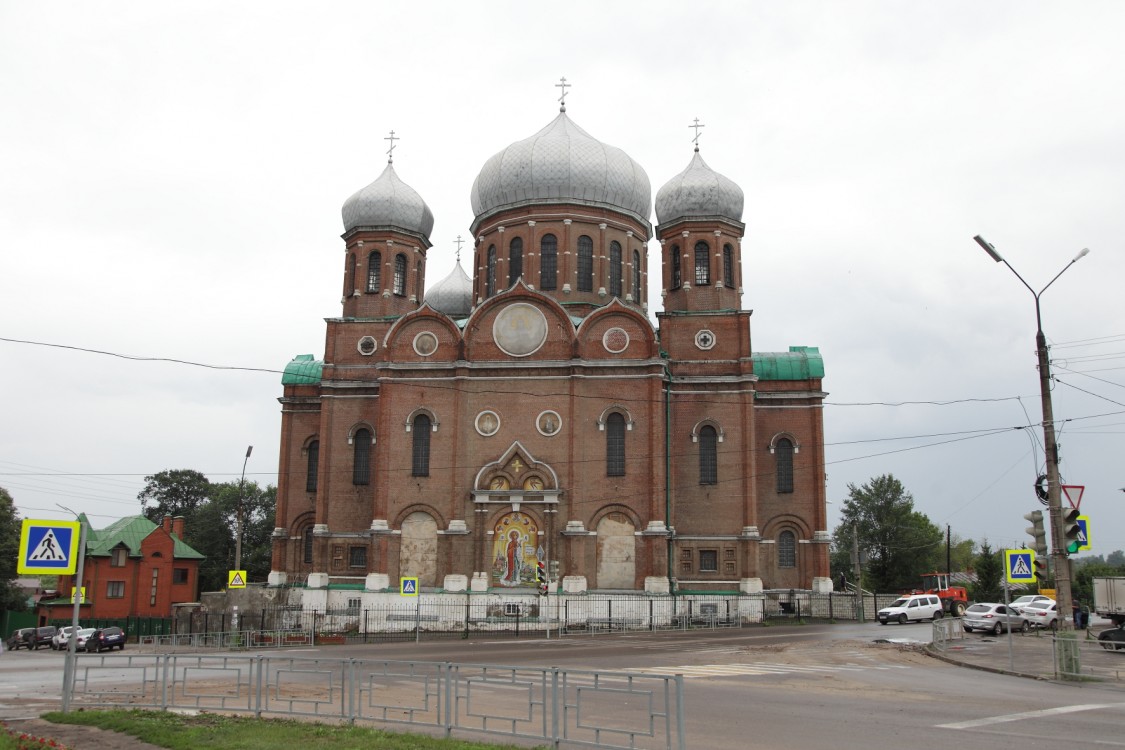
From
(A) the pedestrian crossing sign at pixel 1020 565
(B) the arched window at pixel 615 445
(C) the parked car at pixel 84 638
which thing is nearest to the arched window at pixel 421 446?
(B) the arched window at pixel 615 445

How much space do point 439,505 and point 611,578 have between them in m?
7.28

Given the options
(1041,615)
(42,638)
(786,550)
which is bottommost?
(42,638)

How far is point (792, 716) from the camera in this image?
13.2 metres

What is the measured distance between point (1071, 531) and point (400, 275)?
1269 inches

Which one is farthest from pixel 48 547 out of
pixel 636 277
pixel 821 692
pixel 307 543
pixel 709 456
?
pixel 636 277

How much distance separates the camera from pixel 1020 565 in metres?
20.5

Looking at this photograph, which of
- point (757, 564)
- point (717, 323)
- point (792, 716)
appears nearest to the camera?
point (792, 716)

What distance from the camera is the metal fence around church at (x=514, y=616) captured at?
35.1 m

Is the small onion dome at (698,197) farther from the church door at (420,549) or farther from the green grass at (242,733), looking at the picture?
the green grass at (242,733)

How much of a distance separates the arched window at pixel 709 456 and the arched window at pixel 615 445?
353 centimetres

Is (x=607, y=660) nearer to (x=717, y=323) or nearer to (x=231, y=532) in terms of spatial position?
(x=717, y=323)

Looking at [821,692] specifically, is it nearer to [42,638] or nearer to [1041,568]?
[1041,568]

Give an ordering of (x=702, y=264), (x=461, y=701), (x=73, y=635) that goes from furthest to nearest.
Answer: (x=702, y=264) < (x=73, y=635) < (x=461, y=701)

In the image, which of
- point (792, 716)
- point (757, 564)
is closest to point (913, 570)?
point (757, 564)
